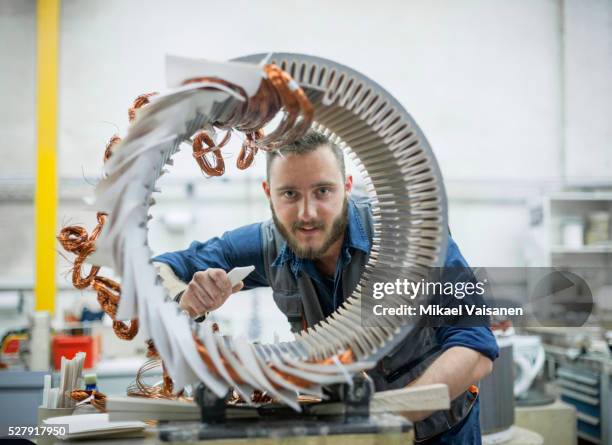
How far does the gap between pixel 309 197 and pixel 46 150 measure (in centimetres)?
406

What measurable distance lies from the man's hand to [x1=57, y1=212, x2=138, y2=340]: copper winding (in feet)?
0.51

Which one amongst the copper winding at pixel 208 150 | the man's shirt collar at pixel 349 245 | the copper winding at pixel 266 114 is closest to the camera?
the copper winding at pixel 266 114

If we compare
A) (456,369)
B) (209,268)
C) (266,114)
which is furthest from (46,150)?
(456,369)

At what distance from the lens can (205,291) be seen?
1358mm

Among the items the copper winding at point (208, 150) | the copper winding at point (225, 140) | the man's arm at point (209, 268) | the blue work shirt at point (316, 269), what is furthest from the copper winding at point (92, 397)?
the copper winding at point (208, 150)

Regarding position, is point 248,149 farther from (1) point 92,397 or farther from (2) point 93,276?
(1) point 92,397

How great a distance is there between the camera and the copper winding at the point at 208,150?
4.22 ft

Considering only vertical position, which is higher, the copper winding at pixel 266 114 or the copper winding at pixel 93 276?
the copper winding at pixel 266 114

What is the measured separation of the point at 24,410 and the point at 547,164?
4761mm

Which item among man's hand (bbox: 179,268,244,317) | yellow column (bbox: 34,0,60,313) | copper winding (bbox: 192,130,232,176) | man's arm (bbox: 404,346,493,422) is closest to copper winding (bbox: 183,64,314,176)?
copper winding (bbox: 192,130,232,176)

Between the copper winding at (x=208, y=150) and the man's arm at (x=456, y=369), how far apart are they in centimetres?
64

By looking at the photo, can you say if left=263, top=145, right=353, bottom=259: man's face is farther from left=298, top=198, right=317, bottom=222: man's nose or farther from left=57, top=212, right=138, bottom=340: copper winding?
left=57, top=212, right=138, bottom=340: copper winding

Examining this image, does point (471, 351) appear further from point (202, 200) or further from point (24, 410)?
point (202, 200)

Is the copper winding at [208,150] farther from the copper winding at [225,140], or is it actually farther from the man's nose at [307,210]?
the man's nose at [307,210]
